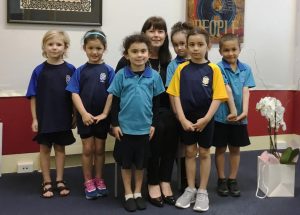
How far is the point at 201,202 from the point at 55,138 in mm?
1035

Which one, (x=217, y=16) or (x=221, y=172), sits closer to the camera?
(x=221, y=172)

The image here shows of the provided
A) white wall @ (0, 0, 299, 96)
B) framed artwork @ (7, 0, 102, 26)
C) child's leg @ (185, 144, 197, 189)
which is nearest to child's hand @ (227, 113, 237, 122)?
child's leg @ (185, 144, 197, 189)

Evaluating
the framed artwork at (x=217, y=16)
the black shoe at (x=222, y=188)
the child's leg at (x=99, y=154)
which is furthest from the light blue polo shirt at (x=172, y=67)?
the framed artwork at (x=217, y=16)

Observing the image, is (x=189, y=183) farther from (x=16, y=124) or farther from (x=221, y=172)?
(x=16, y=124)

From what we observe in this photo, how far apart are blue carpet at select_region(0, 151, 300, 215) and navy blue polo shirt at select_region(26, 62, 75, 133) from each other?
453 millimetres

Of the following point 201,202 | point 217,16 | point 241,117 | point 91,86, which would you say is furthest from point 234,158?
point 217,16

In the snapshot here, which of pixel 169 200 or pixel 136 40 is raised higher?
pixel 136 40

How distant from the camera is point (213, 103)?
2.34 meters

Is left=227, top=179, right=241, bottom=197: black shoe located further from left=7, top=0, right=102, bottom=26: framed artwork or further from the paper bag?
left=7, top=0, right=102, bottom=26: framed artwork

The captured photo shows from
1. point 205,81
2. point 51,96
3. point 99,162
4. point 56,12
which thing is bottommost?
point 99,162

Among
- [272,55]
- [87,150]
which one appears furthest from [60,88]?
[272,55]

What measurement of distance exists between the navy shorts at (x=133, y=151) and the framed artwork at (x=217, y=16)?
154cm

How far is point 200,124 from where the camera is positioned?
2334mm

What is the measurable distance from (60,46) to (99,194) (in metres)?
0.99
